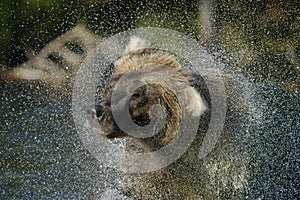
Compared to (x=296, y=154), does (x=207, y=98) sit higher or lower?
higher

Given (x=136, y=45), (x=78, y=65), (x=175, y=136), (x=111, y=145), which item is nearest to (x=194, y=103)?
(x=175, y=136)

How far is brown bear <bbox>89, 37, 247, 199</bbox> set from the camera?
425 centimetres

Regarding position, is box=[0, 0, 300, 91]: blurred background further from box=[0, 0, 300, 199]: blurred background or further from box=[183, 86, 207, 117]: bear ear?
box=[183, 86, 207, 117]: bear ear

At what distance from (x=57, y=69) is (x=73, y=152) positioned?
1565mm

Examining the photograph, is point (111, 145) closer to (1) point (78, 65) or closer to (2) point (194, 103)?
(2) point (194, 103)

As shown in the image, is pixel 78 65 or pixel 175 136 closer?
pixel 175 136

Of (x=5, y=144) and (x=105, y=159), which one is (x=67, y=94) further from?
(x=105, y=159)

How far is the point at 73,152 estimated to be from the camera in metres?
5.96

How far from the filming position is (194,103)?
4.27 metres

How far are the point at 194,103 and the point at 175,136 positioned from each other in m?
0.26

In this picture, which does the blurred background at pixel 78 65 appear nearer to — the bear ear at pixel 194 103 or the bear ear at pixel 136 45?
the bear ear at pixel 194 103

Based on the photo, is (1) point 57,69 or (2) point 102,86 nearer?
(2) point 102,86

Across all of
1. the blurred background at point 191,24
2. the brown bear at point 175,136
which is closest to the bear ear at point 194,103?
the brown bear at point 175,136

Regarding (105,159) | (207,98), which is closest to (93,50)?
(105,159)
